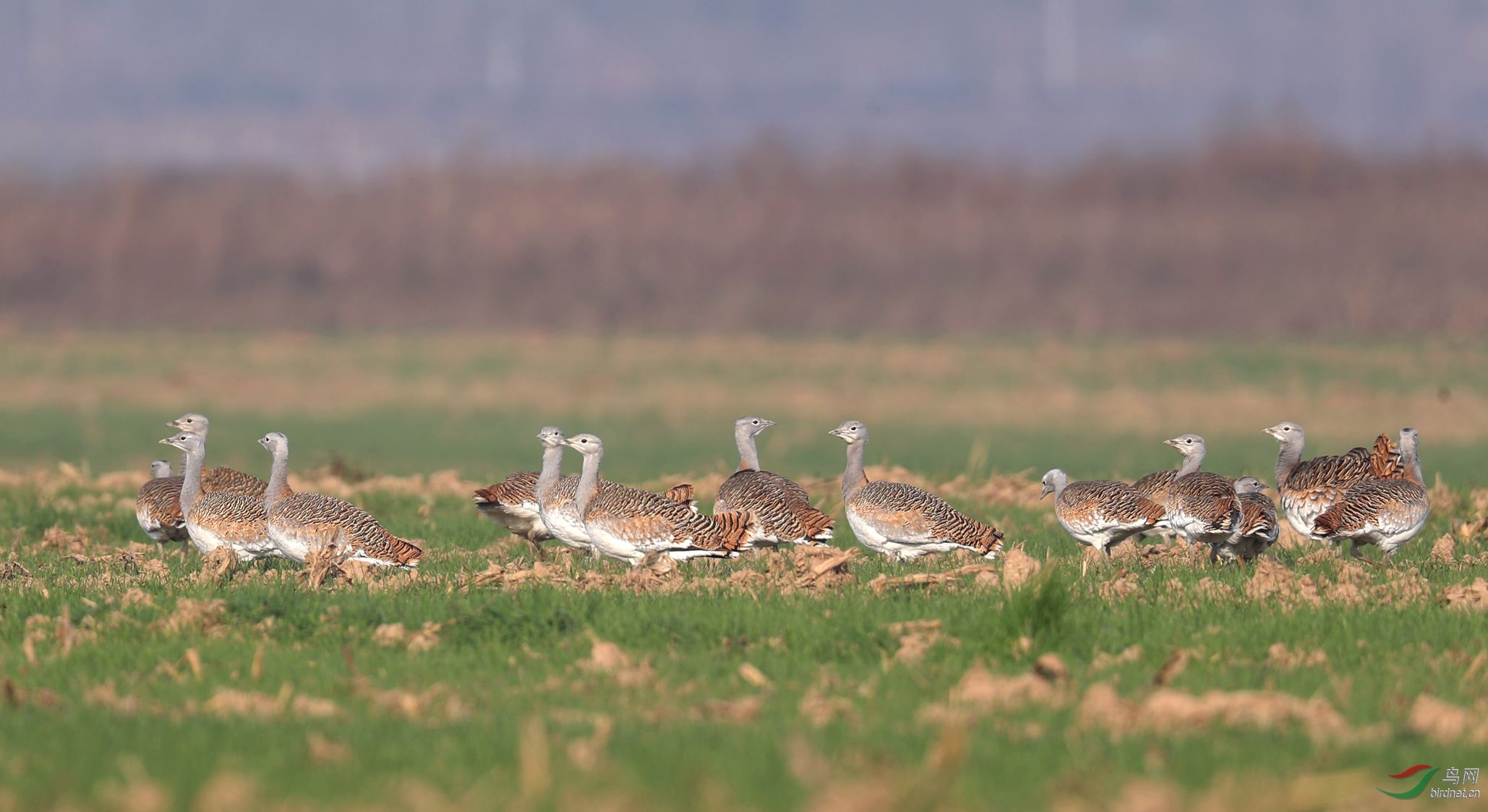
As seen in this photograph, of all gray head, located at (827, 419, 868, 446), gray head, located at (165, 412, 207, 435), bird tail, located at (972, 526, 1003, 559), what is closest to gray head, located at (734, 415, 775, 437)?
gray head, located at (827, 419, 868, 446)

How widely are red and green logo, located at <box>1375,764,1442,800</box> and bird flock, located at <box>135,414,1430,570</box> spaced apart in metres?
6.00

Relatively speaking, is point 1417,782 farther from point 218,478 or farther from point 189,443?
point 218,478

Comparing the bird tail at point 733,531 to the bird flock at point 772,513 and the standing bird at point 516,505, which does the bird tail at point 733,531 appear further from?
the standing bird at point 516,505

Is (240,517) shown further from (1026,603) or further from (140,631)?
(1026,603)

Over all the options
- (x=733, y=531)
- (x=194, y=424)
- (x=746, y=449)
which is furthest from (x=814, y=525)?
(x=194, y=424)

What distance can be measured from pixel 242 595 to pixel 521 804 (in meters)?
5.10

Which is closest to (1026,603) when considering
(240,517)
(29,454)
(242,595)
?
(242,595)

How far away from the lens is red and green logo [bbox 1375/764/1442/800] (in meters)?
7.60

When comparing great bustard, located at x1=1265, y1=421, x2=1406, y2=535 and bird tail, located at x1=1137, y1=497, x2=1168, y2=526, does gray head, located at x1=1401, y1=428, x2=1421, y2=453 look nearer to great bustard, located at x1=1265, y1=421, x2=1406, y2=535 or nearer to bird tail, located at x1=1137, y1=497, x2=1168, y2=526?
great bustard, located at x1=1265, y1=421, x2=1406, y2=535

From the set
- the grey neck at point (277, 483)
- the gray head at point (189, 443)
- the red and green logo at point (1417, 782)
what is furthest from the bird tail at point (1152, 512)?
the gray head at point (189, 443)

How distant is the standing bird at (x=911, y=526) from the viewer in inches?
565

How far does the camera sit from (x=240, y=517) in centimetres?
1427

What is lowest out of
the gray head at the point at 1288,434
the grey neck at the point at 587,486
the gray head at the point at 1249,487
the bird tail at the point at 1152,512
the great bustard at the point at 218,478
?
the great bustard at the point at 218,478

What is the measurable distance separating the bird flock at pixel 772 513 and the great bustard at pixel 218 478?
48 mm
